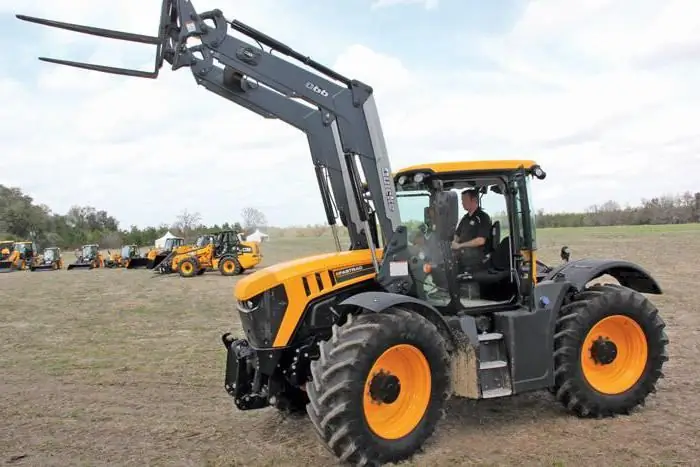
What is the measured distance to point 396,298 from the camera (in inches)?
203

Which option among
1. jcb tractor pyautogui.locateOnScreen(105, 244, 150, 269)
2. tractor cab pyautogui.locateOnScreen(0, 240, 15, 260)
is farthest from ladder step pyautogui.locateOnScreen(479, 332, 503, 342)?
tractor cab pyautogui.locateOnScreen(0, 240, 15, 260)

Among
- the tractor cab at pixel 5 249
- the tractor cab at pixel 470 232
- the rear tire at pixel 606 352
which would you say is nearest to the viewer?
the tractor cab at pixel 470 232

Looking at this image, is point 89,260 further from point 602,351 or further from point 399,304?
point 602,351

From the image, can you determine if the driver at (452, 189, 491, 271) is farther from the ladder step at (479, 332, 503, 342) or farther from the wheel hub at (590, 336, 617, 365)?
the wheel hub at (590, 336, 617, 365)

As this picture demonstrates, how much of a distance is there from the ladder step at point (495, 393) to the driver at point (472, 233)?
1.20 meters

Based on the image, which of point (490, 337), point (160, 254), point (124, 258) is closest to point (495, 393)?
point (490, 337)

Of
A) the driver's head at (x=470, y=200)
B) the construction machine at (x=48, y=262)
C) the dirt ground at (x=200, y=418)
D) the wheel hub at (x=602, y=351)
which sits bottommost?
the dirt ground at (x=200, y=418)

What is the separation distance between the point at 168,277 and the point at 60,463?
23.0m

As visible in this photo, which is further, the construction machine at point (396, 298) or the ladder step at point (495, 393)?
the ladder step at point (495, 393)

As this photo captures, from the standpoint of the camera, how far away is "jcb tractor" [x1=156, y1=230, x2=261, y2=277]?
27375mm

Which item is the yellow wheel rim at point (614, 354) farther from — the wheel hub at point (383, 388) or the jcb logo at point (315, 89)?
the jcb logo at point (315, 89)

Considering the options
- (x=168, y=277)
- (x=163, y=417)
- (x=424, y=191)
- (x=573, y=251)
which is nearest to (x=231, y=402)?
(x=163, y=417)

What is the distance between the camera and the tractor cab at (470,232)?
5723mm

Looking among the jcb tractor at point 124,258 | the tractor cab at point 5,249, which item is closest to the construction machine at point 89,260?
the jcb tractor at point 124,258
